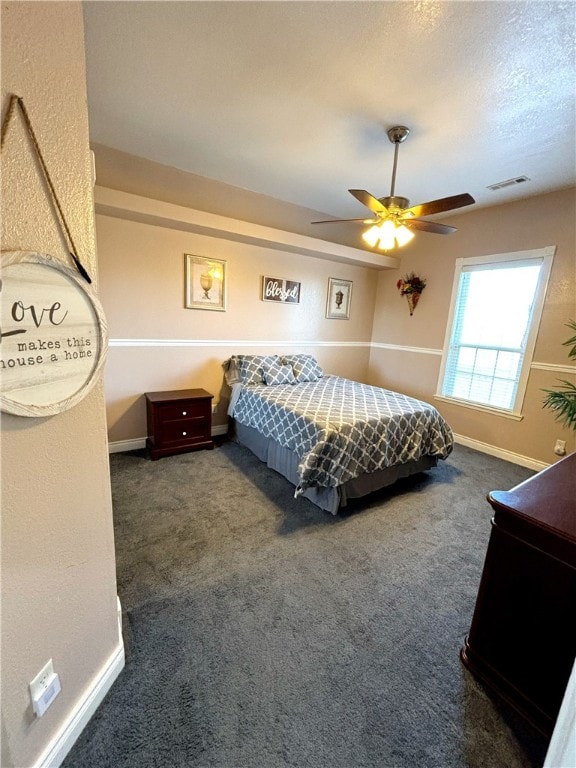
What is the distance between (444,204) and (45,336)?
2.31 meters

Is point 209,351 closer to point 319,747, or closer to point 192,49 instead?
point 192,49

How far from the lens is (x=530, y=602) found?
1119mm

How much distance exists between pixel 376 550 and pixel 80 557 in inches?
65.4

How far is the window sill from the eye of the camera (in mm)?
3361

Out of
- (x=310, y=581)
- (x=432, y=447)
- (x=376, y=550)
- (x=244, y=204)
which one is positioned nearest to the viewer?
(x=310, y=581)

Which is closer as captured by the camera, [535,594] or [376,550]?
[535,594]

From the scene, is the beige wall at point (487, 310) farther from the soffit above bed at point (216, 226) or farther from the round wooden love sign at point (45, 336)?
the round wooden love sign at point (45, 336)

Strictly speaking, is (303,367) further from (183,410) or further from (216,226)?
(216,226)

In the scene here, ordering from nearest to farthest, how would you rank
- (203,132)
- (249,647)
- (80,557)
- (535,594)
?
(80,557), (535,594), (249,647), (203,132)

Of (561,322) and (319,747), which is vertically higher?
(561,322)

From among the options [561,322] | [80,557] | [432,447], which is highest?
[561,322]

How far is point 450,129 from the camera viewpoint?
7.00 ft

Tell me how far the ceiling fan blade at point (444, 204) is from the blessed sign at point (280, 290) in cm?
192

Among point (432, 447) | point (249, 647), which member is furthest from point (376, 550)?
point (432, 447)
